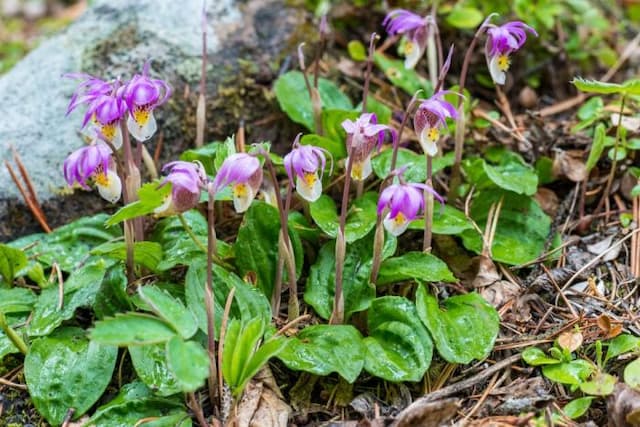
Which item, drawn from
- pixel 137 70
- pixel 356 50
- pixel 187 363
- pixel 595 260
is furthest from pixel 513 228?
pixel 137 70

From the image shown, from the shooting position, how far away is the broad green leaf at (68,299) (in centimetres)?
233

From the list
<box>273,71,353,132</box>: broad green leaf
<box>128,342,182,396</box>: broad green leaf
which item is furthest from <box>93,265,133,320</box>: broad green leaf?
<box>273,71,353,132</box>: broad green leaf

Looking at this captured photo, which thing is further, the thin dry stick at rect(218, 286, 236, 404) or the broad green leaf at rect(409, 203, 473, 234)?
the broad green leaf at rect(409, 203, 473, 234)

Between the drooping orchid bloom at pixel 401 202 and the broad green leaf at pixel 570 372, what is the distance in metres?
0.65

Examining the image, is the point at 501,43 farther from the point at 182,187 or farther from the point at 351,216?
the point at 182,187

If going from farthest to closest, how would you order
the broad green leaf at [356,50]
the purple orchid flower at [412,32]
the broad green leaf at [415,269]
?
1. the broad green leaf at [356,50]
2. the purple orchid flower at [412,32]
3. the broad green leaf at [415,269]

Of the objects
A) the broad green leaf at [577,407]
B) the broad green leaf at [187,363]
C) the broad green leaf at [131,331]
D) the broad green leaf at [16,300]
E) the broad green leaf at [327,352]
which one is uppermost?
the broad green leaf at [131,331]

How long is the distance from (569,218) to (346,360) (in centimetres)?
127

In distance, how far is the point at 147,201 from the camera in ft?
Answer: 6.34

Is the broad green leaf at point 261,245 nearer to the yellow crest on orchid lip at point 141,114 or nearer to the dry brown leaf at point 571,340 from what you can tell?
the yellow crest on orchid lip at point 141,114

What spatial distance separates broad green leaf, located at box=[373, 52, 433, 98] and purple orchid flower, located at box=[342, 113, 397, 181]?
1001mm

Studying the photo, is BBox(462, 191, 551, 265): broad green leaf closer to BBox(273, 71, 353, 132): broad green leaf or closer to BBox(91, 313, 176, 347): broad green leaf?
BBox(273, 71, 353, 132): broad green leaf

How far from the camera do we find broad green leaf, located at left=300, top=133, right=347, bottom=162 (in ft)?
8.45

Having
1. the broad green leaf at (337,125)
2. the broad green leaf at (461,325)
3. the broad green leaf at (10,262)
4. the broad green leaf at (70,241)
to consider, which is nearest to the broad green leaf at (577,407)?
the broad green leaf at (461,325)
